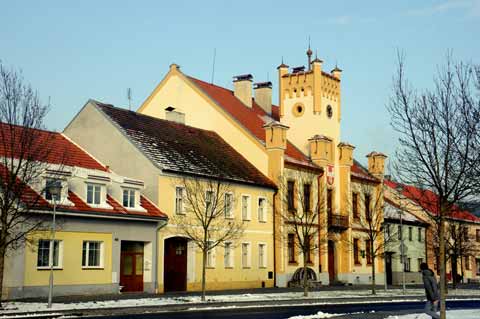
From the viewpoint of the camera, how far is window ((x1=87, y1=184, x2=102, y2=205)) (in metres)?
37.4

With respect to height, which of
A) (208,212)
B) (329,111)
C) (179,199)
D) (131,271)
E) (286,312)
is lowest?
(286,312)

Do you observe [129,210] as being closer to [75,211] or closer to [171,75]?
[75,211]

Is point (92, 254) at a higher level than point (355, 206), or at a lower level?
lower

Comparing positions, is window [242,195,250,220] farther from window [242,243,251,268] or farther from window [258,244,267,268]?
window [258,244,267,268]

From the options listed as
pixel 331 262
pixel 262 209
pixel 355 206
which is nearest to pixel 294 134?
pixel 355 206

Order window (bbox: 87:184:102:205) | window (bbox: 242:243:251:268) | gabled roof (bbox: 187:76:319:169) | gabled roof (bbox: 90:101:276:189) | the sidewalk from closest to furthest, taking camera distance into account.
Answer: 1. the sidewalk
2. window (bbox: 87:184:102:205)
3. gabled roof (bbox: 90:101:276:189)
4. window (bbox: 242:243:251:268)
5. gabled roof (bbox: 187:76:319:169)

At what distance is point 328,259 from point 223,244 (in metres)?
13.3

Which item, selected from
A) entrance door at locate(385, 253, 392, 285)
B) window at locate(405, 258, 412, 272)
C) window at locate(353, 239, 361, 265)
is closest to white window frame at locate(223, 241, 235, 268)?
window at locate(353, 239, 361, 265)

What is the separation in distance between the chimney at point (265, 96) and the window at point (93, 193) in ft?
90.1

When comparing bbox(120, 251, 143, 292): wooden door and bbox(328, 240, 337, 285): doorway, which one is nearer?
bbox(120, 251, 143, 292): wooden door

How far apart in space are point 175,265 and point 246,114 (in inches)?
708

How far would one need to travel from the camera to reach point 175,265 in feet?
140

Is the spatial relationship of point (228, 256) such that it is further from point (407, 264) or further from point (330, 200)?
point (407, 264)

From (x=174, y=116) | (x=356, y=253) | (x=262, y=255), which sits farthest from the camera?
(x=356, y=253)
